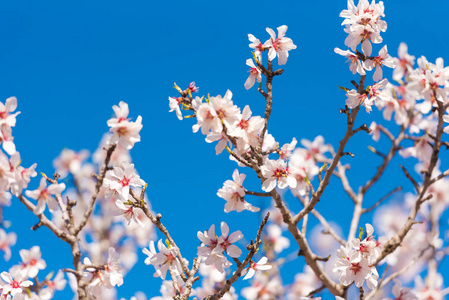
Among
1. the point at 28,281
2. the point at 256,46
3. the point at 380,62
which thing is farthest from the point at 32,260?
the point at 380,62

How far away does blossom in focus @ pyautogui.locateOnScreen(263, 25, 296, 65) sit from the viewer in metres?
3.50

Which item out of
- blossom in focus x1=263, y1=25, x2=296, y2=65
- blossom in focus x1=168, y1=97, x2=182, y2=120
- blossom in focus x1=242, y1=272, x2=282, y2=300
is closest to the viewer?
blossom in focus x1=168, y1=97, x2=182, y2=120

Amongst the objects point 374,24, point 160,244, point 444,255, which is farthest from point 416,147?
point 160,244

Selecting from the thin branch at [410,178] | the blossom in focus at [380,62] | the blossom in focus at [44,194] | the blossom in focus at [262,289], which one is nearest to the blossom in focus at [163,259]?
the blossom in focus at [44,194]

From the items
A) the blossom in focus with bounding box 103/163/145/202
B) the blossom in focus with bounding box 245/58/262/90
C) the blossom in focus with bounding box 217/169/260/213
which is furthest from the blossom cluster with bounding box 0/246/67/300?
the blossom in focus with bounding box 245/58/262/90

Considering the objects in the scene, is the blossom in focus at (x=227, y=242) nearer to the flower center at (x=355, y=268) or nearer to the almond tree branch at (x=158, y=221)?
the almond tree branch at (x=158, y=221)

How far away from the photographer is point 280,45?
3533 millimetres

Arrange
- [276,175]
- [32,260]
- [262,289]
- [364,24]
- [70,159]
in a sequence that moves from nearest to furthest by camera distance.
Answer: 1. [276,175]
2. [364,24]
3. [32,260]
4. [262,289]
5. [70,159]

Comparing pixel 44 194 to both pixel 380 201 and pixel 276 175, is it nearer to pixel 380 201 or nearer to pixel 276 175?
pixel 276 175

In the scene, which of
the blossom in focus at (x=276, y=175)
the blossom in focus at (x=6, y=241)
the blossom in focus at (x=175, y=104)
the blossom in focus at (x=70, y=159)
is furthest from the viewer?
the blossom in focus at (x=70, y=159)

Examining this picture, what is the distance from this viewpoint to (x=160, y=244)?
3.35 m

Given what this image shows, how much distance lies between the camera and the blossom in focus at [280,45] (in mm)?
3496

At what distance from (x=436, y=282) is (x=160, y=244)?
15.4 feet

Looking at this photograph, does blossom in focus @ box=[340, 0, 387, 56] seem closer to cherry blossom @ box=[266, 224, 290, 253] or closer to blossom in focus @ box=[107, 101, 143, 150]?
blossom in focus @ box=[107, 101, 143, 150]
